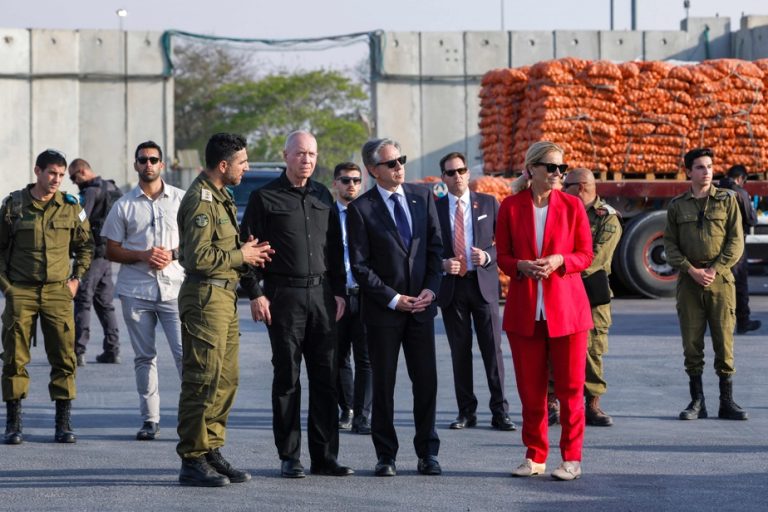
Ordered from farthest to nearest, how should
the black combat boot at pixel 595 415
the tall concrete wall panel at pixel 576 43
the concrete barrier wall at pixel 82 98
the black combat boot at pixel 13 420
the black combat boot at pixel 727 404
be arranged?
the tall concrete wall panel at pixel 576 43, the concrete barrier wall at pixel 82 98, the black combat boot at pixel 727 404, the black combat boot at pixel 595 415, the black combat boot at pixel 13 420

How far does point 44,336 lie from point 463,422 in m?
2.88

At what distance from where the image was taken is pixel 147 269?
380 inches

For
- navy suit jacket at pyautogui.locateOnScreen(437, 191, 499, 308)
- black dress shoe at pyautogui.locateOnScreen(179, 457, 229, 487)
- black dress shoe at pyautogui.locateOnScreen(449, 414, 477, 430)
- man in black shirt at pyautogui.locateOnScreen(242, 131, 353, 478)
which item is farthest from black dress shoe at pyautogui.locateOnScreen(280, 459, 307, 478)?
navy suit jacket at pyautogui.locateOnScreen(437, 191, 499, 308)

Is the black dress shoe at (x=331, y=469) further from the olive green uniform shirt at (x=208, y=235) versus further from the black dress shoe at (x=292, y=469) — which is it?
the olive green uniform shirt at (x=208, y=235)

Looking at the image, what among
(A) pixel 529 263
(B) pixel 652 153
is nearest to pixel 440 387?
(A) pixel 529 263

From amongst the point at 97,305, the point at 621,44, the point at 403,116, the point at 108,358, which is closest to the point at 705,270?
the point at 108,358

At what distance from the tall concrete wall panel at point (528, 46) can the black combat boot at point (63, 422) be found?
2856 centimetres

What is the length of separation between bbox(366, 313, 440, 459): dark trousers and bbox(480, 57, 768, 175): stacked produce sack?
10977 millimetres

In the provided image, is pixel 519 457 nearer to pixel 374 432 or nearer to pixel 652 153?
pixel 374 432

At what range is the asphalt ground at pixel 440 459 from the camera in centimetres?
753

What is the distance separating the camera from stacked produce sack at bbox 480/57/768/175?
63.3 feet

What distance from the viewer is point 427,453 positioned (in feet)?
27.2

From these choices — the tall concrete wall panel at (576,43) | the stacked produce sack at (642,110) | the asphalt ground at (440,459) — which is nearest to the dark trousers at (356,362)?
the asphalt ground at (440,459)

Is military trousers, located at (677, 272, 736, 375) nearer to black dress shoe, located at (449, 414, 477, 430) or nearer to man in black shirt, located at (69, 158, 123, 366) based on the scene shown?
black dress shoe, located at (449, 414, 477, 430)
